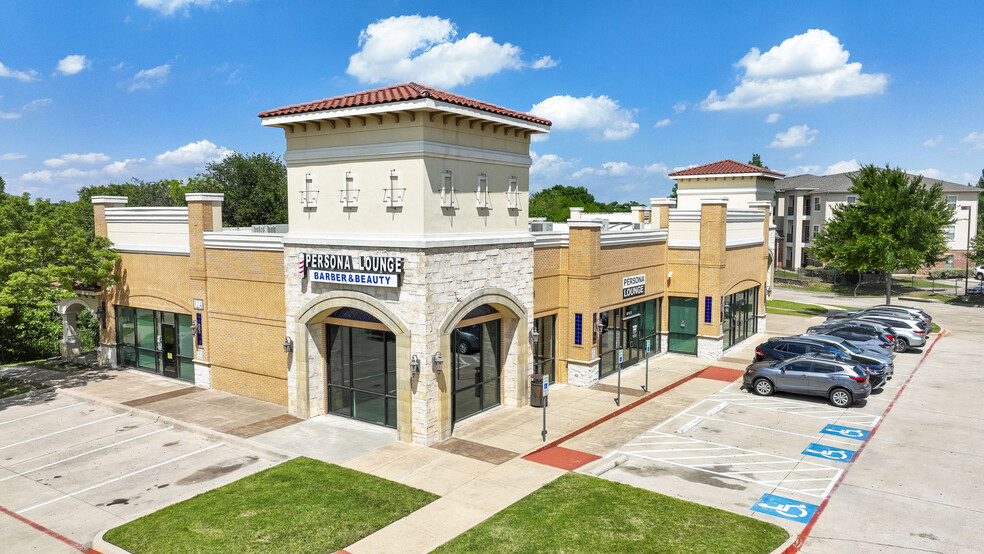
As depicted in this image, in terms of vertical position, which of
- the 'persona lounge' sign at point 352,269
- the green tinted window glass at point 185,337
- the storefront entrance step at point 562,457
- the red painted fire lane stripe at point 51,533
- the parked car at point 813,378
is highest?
the 'persona lounge' sign at point 352,269

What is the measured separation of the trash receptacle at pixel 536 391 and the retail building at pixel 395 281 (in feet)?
1.29

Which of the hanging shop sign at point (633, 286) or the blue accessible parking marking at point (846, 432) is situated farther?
the hanging shop sign at point (633, 286)

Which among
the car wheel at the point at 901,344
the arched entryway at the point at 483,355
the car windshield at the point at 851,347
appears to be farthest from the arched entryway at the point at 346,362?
the car wheel at the point at 901,344

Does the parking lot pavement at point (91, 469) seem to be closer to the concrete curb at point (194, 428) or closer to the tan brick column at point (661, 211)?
the concrete curb at point (194, 428)

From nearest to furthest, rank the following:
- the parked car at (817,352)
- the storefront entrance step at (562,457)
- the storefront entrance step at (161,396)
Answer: the storefront entrance step at (562,457) → the storefront entrance step at (161,396) → the parked car at (817,352)

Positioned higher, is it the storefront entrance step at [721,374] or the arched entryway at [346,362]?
the arched entryway at [346,362]

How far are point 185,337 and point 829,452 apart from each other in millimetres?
23460

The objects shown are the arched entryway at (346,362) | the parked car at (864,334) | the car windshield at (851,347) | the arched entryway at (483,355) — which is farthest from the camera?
the parked car at (864,334)

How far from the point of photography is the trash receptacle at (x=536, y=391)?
2216cm

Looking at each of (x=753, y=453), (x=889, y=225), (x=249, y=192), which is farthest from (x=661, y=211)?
(x=249, y=192)

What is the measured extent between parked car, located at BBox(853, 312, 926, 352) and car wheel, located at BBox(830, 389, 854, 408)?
1188cm

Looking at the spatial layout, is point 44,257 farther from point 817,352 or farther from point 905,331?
point 905,331

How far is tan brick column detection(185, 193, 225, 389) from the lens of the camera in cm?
2469

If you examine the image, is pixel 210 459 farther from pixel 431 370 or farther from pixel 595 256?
pixel 595 256
